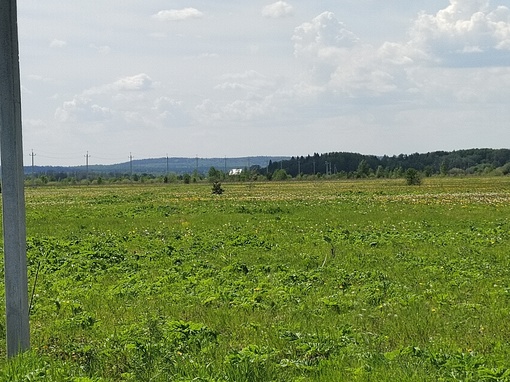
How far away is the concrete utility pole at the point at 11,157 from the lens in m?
6.30

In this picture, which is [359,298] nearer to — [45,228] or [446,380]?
[446,380]

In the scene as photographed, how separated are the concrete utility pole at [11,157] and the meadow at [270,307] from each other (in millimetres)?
872

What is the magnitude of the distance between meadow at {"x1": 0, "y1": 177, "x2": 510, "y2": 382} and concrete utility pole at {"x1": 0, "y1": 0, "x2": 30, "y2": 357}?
872mm

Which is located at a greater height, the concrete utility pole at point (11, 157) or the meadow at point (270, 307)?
the concrete utility pole at point (11, 157)

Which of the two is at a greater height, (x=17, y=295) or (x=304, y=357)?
(x=17, y=295)

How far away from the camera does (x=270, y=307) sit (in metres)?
10.3

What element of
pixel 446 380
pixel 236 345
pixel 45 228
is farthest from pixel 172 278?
pixel 45 228

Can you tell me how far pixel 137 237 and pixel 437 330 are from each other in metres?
14.3

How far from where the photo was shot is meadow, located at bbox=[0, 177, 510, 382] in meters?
6.74

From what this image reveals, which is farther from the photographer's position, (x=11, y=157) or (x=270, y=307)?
(x=270, y=307)

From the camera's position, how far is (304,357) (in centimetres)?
729

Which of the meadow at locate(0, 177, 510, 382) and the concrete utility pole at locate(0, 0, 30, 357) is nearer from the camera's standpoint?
the concrete utility pole at locate(0, 0, 30, 357)

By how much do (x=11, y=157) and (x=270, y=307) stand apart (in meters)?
5.23

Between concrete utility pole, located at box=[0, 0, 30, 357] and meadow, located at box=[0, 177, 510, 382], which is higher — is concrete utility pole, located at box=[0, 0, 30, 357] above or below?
above
